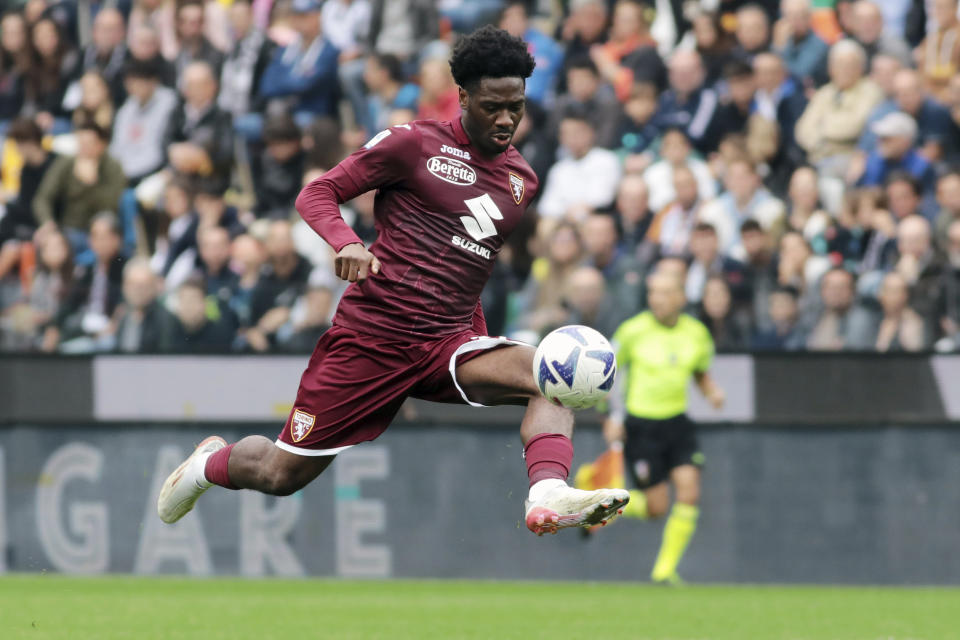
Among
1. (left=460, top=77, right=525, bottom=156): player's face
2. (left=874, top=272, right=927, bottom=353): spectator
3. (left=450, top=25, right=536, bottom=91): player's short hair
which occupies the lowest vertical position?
(left=874, top=272, right=927, bottom=353): spectator

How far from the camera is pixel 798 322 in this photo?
460 inches

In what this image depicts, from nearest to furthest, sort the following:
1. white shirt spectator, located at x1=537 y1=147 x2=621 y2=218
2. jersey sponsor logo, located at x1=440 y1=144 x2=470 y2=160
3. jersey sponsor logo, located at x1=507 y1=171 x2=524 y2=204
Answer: jersey sponsor logo, located at x1=440 y1=144 x2=470 y2=160 < jersey sponsor logo, located at x1=507 y1=171 x2=524 y2=204 < white shirt spectator, located at x1=537 y1=147 x2=621 y2=218

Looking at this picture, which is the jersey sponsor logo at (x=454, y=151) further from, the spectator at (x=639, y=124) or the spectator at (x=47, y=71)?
the spectator at (x=47, y=71)

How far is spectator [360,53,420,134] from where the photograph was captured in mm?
14273

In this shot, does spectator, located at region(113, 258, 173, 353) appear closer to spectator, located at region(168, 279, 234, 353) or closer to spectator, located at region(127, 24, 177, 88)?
spectator, located at region(168, 279, 234, 353)

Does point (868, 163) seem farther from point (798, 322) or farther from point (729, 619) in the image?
point (729, 619)

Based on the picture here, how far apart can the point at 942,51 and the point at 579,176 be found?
10.1 feet

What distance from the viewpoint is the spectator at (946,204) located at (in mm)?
11641

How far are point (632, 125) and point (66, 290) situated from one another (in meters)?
4.78

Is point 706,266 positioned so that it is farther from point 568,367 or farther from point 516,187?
point 568,367

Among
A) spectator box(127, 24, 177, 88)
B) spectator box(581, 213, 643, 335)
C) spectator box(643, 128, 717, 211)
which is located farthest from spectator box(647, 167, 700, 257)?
spectator box(127, 24, 177, 88)

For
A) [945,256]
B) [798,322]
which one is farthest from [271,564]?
[945,256]

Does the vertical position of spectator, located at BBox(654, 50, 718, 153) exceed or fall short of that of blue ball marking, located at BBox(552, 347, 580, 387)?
it exceeds it

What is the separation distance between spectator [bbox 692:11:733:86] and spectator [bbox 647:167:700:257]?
1288 mm
